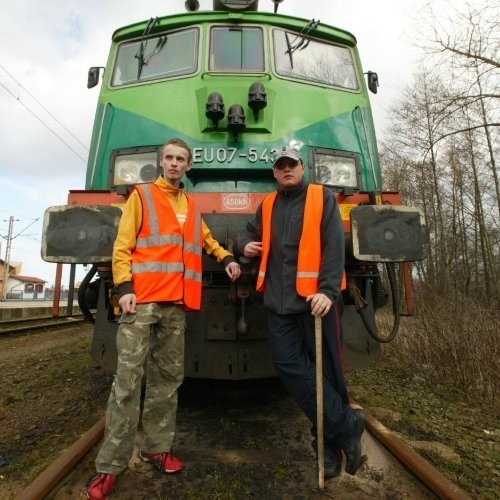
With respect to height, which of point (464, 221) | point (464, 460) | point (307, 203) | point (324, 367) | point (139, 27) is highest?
point (464, 221)

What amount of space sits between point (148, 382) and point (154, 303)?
545 mm

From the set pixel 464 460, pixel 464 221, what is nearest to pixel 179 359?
pixel 464 460

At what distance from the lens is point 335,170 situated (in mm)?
3600

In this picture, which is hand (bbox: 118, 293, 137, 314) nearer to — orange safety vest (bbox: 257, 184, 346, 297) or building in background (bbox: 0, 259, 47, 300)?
orange safety vest (bbox: 257, 184, 346, 297)

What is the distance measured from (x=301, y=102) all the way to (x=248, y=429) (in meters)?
2.72

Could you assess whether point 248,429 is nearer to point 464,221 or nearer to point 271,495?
point 271,495

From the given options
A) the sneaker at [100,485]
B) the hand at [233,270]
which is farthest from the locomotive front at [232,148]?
the sneaker at [100,485]

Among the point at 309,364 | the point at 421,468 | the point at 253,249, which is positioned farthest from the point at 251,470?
the point at 253,249

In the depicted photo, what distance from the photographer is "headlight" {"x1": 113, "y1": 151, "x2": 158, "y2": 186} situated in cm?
348

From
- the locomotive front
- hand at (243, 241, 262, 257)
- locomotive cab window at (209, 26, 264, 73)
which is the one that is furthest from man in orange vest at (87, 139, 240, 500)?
locomotive cab window at (209, 26, 264, 73)

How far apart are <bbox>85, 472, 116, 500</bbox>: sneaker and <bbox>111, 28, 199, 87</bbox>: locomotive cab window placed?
325 cm

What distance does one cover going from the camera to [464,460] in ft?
9.59

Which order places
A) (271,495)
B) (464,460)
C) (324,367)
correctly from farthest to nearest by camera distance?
(464,460) → (324,367) → (271,495)

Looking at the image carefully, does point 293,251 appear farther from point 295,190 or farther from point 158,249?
point 158,249
